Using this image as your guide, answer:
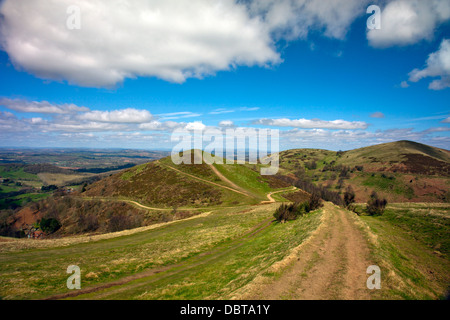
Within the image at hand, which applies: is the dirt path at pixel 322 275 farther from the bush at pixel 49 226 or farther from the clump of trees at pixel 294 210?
the bush at pixel 49 226

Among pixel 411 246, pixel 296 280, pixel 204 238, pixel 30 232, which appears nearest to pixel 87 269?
pixel 204 238

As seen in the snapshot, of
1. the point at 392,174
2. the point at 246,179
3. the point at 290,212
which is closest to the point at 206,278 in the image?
the point at 290,212

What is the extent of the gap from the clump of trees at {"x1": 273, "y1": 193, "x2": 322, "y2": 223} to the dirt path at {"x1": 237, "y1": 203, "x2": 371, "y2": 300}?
13690 mm

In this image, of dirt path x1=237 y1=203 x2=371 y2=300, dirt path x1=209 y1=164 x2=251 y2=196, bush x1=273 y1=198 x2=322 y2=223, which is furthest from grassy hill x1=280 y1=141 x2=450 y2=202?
dirt path x1=237 y1=203 x2=371 y2=300

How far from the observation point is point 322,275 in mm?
11391

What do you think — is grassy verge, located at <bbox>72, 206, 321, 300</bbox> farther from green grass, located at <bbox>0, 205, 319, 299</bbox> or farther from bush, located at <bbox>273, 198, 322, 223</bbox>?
bush, located at <bbox>273, 198, 322, 223</bbox>

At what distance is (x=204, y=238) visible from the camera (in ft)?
86.2

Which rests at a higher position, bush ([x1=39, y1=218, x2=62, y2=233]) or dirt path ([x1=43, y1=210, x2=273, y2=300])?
dirt path ([x1=43, y1=210, x2=273, y2=300])

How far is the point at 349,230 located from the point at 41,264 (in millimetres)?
30266

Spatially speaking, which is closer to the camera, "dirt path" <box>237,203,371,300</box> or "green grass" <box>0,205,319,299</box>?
"dirt path" <box>237,203,371,300</box>

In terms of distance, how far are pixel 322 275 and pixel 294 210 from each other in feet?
73.2

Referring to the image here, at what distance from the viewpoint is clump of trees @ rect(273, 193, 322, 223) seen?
31.2 m

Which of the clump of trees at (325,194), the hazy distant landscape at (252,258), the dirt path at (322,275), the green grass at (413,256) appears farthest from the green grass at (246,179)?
the dirt path at (322,275)

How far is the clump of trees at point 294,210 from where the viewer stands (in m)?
31.2
